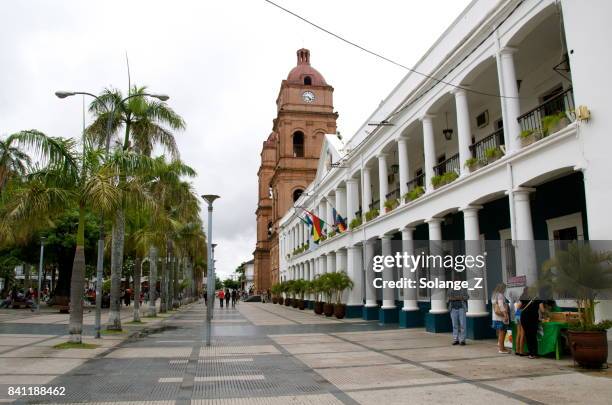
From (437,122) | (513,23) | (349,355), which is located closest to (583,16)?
(513,23)

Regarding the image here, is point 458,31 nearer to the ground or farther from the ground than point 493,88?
farther from the ground

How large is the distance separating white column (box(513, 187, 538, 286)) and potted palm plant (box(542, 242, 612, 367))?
267cm

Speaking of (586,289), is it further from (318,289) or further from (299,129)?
(299,129)

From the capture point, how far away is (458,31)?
16578 mm

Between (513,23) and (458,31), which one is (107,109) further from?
(513,23)

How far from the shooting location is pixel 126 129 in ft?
64.0

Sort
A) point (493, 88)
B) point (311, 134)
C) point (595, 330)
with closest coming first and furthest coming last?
point (595, 330)
point (493, 88)
point (311, 134)

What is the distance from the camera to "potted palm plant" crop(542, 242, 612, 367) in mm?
9297

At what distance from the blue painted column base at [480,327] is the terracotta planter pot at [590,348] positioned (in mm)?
5529

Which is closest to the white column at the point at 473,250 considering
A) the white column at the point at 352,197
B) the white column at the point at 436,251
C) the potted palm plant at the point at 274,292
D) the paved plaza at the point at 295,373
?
the paved plaza at the point at 295,373

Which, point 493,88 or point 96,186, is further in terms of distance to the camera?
point 493,88

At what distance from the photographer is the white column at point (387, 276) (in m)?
22.6

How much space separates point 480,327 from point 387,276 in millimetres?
9013

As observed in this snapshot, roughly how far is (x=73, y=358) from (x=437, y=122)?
16.5 meters
